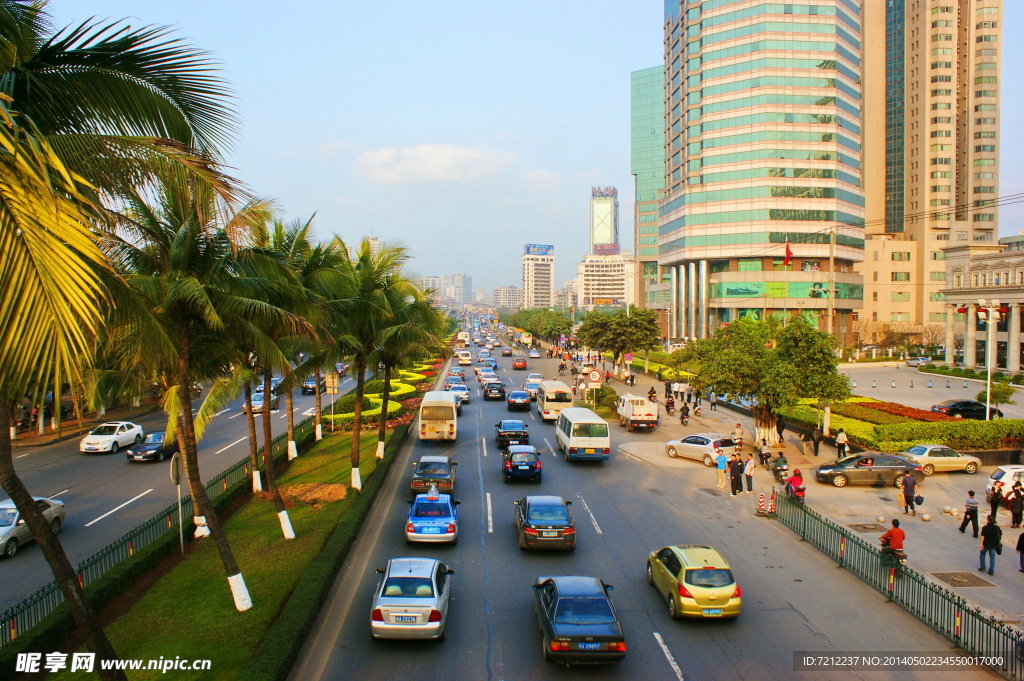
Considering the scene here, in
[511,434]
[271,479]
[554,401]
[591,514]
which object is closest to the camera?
[271,479]

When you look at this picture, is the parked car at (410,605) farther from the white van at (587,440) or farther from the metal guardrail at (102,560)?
the white van at (587,440)

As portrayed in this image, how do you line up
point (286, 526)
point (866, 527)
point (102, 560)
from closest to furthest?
Result: point (102, 560), point (286, 526), point (866, 527)

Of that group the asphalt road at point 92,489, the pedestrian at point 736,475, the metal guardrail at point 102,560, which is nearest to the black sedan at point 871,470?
the pedestrian at point 736,475

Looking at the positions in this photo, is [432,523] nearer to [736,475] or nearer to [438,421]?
[736,475]

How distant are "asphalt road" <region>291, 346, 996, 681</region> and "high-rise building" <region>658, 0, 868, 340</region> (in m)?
68.2

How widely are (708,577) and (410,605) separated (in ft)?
19.1

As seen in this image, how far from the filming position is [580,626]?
11180mm

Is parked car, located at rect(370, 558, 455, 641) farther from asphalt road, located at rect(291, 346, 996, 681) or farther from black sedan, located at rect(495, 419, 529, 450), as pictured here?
black sedan, located at rect(495, 419, 529, 450)

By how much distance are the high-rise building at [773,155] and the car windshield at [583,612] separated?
7877 cm

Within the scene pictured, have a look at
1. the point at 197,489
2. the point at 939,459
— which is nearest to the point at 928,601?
the point at 197,489

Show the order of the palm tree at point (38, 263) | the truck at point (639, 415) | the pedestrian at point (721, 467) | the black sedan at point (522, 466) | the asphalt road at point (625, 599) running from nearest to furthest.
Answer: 1. the palm tree at point (38, 263)
2. the asphalt road at point (625, 599)
3. the black sedan at point (522, 466)
4. the pedestrian at point (721, 467)
5. the truck at point (639, 415)

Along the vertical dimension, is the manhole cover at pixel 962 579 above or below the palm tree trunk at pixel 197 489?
below

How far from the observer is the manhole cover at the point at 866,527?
20239 mm

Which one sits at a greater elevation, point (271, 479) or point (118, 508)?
point (271, 479)
